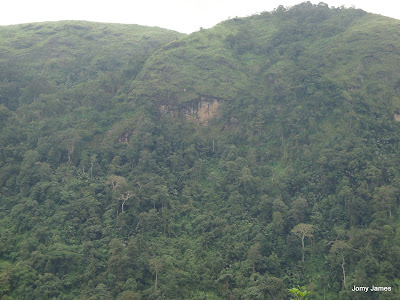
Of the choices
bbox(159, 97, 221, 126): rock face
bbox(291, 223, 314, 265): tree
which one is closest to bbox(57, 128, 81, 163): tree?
bbox(159, 97, 221, 126): rock face

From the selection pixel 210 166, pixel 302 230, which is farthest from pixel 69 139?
pixel 302 230

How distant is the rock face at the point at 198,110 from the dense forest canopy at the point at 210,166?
0.15 meters

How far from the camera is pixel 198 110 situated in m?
51.7

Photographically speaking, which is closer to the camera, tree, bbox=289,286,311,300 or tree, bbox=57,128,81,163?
tree, bbox=289,286,311,300

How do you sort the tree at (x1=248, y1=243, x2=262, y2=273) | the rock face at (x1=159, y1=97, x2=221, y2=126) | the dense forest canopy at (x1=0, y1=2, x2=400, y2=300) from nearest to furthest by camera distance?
the dense forest canopy at (x1=0, y1=2, x2=400, y2=300), the tree at (x1=248, y1=243, x2=262, y2=273), the rock face at (x1=159, y1=97, x2=221, y2=126)

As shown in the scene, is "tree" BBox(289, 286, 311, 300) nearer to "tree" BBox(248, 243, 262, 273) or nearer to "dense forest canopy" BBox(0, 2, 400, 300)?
"dense forest canopy" BBox(0, 2, 400, 300)

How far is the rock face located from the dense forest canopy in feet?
0.49

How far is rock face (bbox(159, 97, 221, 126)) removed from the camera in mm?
50938

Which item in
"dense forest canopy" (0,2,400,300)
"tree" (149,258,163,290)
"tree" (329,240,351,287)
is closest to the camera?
"tree" (329,240,351,287)

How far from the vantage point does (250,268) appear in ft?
107

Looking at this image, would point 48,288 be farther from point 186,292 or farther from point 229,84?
point 229,84

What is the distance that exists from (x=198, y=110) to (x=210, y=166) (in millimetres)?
9400

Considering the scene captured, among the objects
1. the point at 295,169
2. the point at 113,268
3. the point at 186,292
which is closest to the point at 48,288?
the point at 113,268

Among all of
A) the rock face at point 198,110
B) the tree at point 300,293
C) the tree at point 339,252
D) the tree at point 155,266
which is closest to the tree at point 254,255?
the tree at point 339,252
